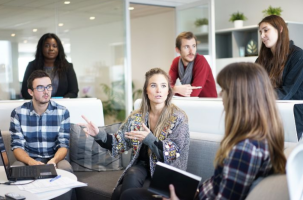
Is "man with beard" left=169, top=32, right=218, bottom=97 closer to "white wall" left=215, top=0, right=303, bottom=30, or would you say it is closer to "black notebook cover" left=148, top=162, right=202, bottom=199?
A: "black notebook cover" left=148, top=162, right=202, bottom=199

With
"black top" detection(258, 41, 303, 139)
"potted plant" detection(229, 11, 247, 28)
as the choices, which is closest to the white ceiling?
"potted plant" detection(229, 11, 247, 28)

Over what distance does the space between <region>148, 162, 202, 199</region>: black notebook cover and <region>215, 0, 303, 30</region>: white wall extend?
230 inches

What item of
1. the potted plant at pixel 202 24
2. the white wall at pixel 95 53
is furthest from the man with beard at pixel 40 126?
the potted plant at pixel 202 24

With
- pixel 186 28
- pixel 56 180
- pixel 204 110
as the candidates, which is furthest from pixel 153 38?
pixel 56 180

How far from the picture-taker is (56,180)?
7.82 ft

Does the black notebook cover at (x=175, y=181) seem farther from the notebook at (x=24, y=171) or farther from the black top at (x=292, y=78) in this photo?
the black top at (x=292, y=78)

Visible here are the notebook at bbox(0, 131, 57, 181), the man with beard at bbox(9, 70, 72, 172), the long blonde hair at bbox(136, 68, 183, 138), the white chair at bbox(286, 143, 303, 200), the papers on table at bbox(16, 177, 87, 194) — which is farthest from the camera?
the man with beard at bbox(9, 70, 72, 172)

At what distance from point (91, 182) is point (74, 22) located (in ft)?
11.0

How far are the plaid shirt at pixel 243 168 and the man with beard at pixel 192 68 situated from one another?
6.42ft

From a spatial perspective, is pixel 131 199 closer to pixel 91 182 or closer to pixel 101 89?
pixel 91 182

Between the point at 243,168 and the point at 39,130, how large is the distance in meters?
2.05

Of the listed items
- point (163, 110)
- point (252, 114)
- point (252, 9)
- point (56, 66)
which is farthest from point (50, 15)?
point (252, 114)

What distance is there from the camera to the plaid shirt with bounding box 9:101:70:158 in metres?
3.23

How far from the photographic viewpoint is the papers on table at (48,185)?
7.23ft
